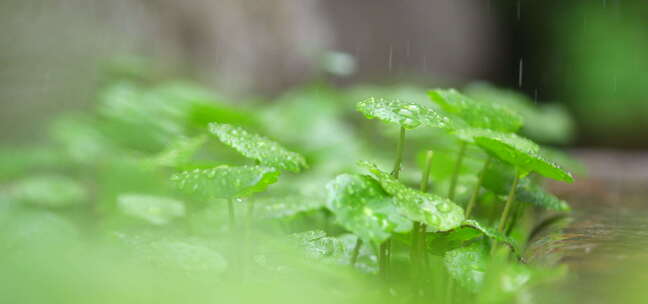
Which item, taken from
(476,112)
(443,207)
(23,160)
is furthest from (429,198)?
Answer: (23,160)

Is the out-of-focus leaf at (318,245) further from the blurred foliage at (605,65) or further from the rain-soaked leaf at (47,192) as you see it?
the blurred foliage at (605,65)

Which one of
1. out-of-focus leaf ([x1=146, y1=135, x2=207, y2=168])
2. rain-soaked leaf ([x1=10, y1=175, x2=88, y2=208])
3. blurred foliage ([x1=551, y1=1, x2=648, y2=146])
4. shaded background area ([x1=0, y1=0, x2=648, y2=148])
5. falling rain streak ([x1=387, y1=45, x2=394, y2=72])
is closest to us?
out-of-focus leaf ([x1=146, y1=135, x2=207, y2=168])

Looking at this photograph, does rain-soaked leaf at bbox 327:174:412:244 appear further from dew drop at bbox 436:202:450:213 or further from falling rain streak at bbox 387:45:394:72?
falling rain streak at bbox 387:45:394:72

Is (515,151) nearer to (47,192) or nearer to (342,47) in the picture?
(47,192)

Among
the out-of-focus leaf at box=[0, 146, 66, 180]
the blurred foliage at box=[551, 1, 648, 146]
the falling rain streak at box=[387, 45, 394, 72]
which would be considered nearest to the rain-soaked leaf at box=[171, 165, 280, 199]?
the out-of-focus leaf at box=[0, 146, 66, 180]

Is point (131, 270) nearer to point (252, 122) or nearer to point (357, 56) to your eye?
point (252, 122)

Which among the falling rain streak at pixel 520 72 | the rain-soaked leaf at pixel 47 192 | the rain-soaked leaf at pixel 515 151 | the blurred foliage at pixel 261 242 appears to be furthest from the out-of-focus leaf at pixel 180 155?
the falling rain streak at pixel 520 72

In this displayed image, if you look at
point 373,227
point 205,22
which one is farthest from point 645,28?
point 373,227
